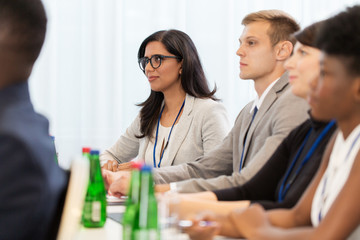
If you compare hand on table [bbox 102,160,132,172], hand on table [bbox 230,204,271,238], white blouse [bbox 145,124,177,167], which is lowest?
hand on table [bbox 102,160,132,172]

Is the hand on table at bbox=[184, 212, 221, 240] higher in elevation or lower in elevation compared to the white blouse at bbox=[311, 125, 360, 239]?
lower

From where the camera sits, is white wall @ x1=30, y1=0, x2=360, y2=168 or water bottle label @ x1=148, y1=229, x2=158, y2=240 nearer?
water bottle label @ x1=148, y1=229, x2=158, y2=240

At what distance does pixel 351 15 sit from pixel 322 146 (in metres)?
0.55

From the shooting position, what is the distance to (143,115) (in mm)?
3492

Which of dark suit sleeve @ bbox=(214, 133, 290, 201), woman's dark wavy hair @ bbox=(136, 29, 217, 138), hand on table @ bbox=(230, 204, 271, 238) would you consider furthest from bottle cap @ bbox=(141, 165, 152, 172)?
woman's dark wavy hair @ bbox=(136, 29, 217, 138)

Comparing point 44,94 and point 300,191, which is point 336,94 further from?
point 44,94

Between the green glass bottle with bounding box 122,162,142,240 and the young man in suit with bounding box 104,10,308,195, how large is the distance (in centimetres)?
95

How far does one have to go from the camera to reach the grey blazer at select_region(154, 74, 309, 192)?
216 centimetres

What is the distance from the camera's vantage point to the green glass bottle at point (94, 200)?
1.69m

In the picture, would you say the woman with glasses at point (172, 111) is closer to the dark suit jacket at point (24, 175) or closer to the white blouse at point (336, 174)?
the white blouse at point (336, 174)

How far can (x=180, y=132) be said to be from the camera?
323 cm

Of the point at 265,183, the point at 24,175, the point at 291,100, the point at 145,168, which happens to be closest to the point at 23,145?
the point at 24,175

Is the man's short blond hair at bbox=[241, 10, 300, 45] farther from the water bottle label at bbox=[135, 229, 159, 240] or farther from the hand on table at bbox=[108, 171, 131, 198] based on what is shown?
the water bottle label at bbox=[135, 229, 159, 240]

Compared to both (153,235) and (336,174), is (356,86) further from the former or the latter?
(153,235)
